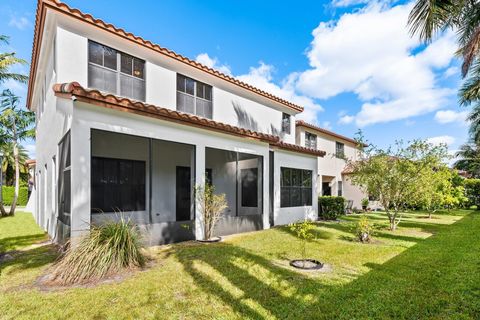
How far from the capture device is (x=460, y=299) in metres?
4.89

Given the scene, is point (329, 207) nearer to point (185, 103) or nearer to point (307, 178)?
point (307, 178)

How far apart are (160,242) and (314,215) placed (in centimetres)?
1074

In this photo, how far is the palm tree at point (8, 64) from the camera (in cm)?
1656

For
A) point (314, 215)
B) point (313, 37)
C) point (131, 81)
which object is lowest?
point (314, 215)

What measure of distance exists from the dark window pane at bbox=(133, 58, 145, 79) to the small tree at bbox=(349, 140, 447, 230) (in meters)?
10.5

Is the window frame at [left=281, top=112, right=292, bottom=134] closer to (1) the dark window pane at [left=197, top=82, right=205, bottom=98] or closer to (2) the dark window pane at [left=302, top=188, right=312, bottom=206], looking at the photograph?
(2) the dark window pane at [left=302, top=188, right=312, bottom=206]

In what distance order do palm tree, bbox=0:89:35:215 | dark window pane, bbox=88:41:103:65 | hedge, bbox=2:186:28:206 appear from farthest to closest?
hedge, bbox=2:186:28:206 < palm tree, bbox=0:89:35:215 < dark window pane, bbox=88:41:103:65

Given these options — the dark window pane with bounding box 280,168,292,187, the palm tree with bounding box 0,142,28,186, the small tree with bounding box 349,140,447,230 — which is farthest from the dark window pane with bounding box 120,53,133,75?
the palm tree with bounding box 0,142,28,186

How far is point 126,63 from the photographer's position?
34.3 feet

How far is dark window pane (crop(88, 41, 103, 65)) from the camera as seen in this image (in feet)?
30.8

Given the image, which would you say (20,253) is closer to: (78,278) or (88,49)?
(78,278)

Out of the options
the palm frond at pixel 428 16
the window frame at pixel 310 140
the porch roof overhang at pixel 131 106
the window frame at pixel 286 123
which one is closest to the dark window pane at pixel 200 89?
the porch roof overhang at pixel 131 106

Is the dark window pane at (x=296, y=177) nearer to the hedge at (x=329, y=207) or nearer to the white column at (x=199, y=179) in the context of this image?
the hedge at (x=329, y=207)

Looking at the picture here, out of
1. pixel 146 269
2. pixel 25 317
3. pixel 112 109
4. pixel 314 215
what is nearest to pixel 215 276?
A: pixel 146 269
